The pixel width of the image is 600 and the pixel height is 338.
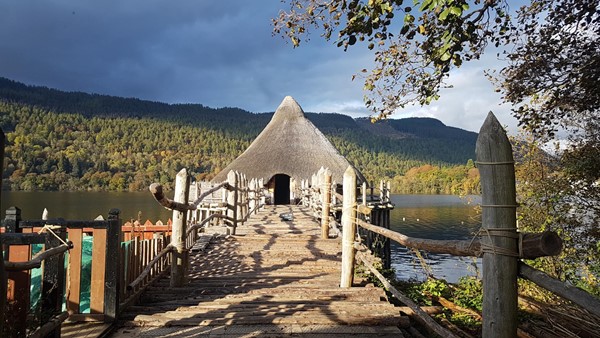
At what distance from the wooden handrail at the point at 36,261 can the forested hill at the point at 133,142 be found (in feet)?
156

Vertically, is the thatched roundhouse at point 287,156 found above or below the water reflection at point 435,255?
above

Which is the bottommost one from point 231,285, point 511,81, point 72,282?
point 231,285

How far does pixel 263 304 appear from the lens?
3.92 metres

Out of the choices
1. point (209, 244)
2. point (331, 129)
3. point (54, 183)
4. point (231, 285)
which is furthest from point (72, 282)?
point (331, 129)

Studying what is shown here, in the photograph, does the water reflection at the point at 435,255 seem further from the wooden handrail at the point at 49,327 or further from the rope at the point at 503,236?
the wooden handrail at the point at 49,327

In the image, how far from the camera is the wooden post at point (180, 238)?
15.8 feet

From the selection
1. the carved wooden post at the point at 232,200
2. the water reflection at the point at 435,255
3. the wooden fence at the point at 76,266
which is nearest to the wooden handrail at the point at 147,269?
the wooden fence at the point at 76,266

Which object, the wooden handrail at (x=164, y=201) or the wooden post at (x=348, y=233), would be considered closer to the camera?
the wooden handrail at (x=164, y=201)

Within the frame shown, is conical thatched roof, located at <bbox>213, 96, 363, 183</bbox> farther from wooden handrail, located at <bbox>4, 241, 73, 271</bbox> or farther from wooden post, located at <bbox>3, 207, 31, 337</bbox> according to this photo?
wooden post, located at <bbox>3, 207, 31, 337</bbox>

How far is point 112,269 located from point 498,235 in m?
3.00

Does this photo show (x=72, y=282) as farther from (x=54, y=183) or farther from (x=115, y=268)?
(x=54, y=183)

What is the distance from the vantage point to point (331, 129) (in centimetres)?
16900

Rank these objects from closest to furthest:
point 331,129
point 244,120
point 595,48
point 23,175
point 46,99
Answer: point 595,48
point 23,175
point 46,99
point 244,120
point 331,129

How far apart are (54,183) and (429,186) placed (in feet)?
237
